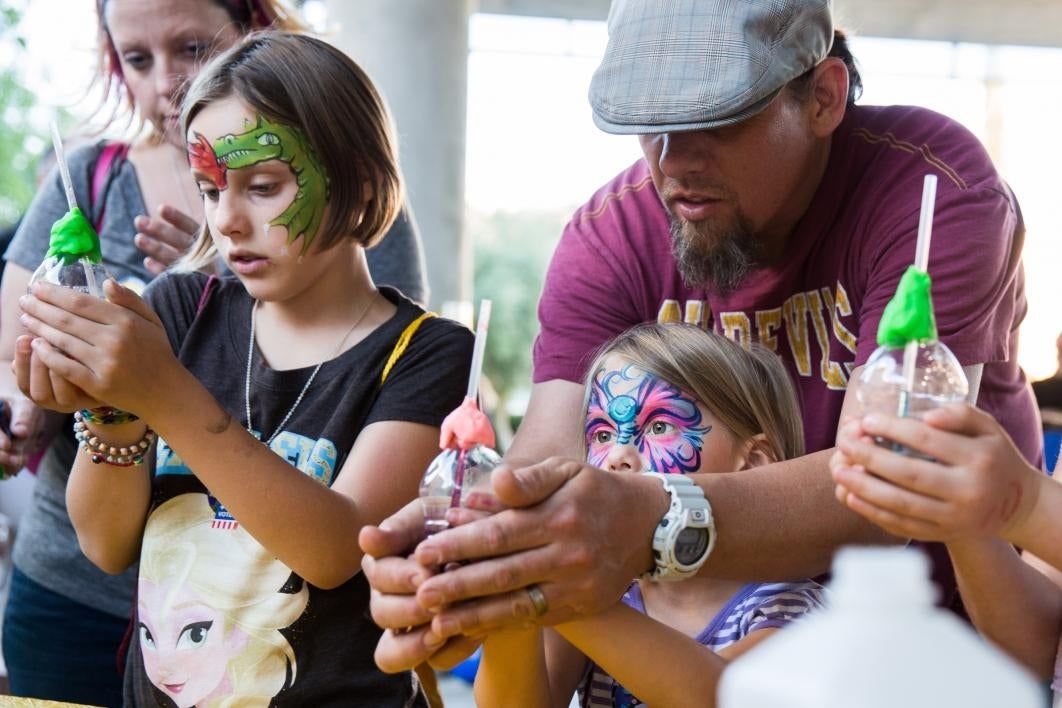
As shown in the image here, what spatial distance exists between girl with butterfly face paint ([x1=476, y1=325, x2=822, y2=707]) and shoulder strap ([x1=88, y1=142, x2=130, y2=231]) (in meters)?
1.16

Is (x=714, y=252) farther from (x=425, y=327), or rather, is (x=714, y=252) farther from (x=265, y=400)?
(x=265, y=400)

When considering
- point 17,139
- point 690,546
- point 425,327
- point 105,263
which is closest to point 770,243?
point 425,327

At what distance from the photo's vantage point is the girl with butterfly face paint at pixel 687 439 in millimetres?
1831

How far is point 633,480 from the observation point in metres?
1.57

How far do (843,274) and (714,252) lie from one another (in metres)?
0.23

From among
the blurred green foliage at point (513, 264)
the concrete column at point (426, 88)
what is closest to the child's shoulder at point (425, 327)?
the concrete column at point (426, 88)

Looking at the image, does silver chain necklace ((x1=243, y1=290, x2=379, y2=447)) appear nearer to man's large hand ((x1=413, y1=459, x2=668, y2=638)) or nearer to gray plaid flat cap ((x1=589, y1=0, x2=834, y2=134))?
gray plaid flat cap ((x1=589, y1=0, x2=834, y2=134))

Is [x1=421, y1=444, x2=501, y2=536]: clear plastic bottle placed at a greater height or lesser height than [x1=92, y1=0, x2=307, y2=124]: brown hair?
lesser

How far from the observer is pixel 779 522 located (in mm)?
1733

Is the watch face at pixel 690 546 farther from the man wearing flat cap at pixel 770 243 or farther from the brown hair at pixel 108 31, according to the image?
the brown hair at pixel 108 31

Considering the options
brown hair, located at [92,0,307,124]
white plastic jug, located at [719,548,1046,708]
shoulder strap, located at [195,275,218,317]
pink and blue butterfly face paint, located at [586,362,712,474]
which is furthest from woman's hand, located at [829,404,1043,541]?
brown hair, located at [92,0,307,124]

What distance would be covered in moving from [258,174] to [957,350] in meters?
1.12

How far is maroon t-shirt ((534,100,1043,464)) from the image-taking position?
196 cm

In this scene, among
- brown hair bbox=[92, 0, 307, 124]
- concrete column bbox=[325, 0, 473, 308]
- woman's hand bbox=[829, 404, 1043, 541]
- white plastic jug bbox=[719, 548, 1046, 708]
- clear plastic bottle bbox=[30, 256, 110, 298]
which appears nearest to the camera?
white plastic jug bbox=[719, 548, 1046, 708]
